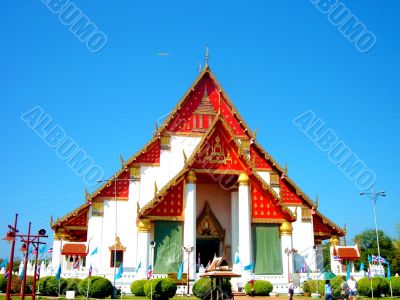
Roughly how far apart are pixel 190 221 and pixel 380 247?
42591mm

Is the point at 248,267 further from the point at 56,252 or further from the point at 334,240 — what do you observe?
the point at 56,252

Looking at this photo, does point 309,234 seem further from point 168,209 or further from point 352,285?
point 352,285

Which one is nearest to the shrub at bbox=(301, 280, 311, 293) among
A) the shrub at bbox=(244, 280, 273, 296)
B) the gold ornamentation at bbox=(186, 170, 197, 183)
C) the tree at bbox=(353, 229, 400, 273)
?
the shrub at bbox=(244, 280, 273, 296)

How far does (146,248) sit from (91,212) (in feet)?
13.8

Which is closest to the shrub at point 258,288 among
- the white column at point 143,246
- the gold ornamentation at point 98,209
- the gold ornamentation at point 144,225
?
the white column at point 143,246

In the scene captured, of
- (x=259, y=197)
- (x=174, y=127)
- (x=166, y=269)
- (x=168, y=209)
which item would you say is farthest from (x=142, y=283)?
(x=174, y=127)

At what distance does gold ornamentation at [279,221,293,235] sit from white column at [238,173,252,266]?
1803mm

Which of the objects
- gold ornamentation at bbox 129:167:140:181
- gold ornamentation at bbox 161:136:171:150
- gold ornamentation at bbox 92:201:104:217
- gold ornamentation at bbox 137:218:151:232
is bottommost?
gold ornamentation at bbox 137:218:151:232

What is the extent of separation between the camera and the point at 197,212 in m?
26.0

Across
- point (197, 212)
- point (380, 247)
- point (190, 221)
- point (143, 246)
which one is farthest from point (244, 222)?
point (380, 247)

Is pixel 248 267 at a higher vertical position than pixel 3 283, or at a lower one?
higher

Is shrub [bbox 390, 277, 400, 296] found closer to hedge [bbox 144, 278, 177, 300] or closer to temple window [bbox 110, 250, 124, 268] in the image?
hedge [bbox 144, 278, 177, 300]

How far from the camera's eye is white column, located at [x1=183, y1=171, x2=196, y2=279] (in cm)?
2266

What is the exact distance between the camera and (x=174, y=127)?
88.1 feet
